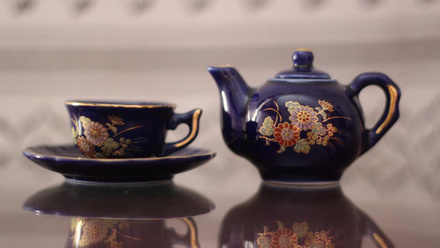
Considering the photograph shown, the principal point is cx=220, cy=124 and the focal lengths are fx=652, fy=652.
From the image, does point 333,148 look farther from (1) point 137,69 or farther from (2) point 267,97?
(1) point 137,69

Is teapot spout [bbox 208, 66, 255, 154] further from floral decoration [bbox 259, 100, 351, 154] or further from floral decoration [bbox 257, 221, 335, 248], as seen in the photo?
floral decoration [bbox 257, 221, 335, 248]

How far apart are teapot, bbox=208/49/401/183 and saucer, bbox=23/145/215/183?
0.08 meters

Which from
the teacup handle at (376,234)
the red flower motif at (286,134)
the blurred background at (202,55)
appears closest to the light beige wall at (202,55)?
the blurred background at (202,55)

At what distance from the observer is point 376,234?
701mm

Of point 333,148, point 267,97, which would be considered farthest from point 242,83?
point 333,148

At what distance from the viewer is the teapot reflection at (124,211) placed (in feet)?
2.12

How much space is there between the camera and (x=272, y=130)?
0.96 meters

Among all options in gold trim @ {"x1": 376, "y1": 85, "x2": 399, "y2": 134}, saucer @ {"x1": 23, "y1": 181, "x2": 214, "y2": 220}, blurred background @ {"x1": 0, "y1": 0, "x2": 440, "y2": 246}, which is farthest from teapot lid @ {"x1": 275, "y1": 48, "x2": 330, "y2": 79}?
blurred background @ {"x1": 0, "y1": 0, "x2": 440, "y2": 246}

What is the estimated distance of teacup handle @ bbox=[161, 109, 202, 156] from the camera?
1027mm

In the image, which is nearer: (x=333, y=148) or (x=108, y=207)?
(x=108, y=207)

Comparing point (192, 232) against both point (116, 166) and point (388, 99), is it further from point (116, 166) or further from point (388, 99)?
point (388, 99)

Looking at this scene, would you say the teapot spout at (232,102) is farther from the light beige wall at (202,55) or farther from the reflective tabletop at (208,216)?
the light beige wall at (202,55)

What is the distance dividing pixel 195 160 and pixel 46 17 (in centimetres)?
85

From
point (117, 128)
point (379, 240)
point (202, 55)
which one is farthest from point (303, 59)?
point (202, 55)
